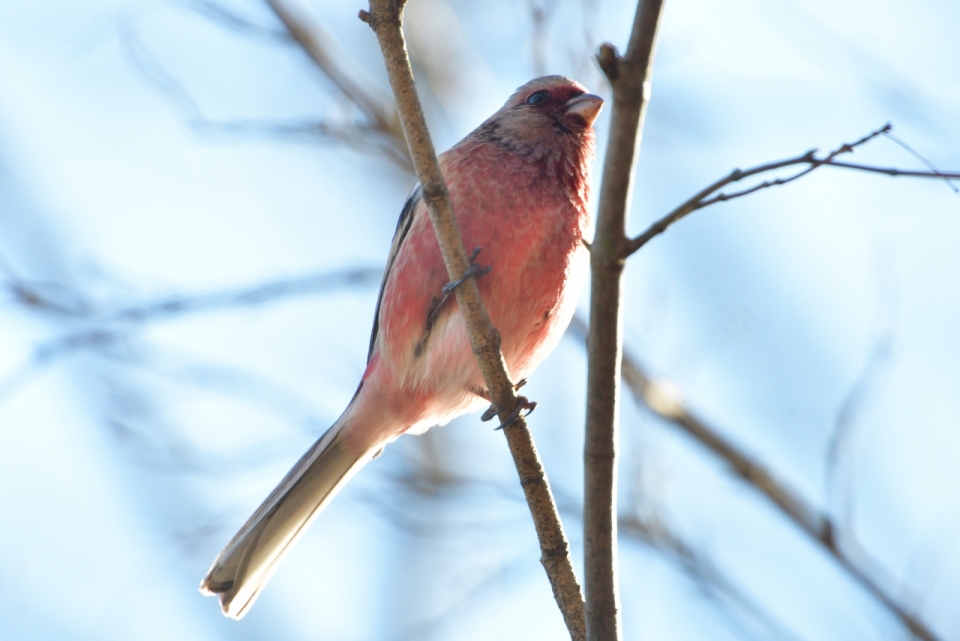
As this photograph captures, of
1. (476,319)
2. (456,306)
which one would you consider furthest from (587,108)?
(476,319)

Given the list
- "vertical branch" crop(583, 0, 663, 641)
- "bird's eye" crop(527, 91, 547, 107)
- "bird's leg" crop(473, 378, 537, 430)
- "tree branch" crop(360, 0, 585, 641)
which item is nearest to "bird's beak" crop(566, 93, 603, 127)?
"bird's eye" crop(527, 91, 547, 107)

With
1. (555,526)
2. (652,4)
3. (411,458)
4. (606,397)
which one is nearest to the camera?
(652,4)

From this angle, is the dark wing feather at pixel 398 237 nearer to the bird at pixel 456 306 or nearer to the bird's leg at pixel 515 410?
the bird at pixel 456 306

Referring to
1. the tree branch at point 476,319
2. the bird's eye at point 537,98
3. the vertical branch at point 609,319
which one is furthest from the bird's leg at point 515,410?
the bird's eye at point 537,98

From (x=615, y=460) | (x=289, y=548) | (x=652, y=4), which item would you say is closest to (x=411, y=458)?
(x=289, y=548)

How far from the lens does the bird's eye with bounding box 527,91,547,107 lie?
500 centimetres

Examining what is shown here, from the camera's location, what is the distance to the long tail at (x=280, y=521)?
430cm

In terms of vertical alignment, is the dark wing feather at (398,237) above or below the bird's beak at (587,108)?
below

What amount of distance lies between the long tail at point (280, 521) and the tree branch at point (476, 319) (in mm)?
1481

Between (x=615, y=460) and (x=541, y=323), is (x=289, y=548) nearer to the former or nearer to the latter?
(x=541, y=323)

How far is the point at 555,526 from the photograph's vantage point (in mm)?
3279

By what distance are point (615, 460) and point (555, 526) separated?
0.64 metres

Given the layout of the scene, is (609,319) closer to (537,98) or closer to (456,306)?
(456,306)

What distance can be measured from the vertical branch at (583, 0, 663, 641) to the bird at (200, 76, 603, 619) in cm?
138
